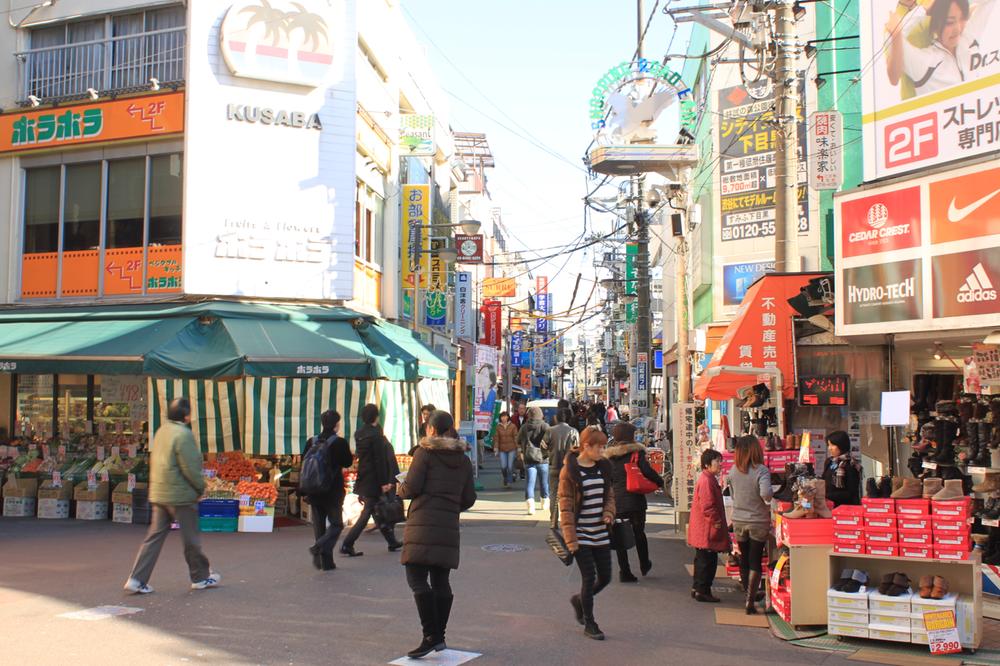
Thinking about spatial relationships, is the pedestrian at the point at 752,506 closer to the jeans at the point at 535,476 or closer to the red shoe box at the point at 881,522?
the red shoe box at the point at 881,522

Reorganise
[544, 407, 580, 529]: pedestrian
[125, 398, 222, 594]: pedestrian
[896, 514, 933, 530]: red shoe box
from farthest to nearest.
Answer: [544, 407, 580, 529]: pedestrian, [125, 398, 222, 594]: pedestrian, [896, 514, 933, 530]: red shoe box

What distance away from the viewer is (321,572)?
10672mm

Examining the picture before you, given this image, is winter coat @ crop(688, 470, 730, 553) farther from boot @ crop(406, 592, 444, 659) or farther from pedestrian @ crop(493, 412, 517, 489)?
pedestrian @ crop(493, 412, 517, 489)

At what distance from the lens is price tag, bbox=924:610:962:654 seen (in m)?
7.26

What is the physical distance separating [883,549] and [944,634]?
777 millimetres

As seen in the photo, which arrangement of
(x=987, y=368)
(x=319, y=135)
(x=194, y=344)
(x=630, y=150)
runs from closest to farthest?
1. (x=987, y=368)
2. (x=194, y=344)
3. (x=319, y=135)
4. (x=630, y=150)

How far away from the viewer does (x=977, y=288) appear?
8.63 m

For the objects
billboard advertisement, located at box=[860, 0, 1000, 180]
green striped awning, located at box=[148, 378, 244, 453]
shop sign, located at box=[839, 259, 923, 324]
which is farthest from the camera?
green striped awning, located at box=[148, 378, 244, 453]

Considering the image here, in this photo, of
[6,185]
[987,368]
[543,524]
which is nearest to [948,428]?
[987,368]

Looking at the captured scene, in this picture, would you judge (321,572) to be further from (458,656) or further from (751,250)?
(751,250)

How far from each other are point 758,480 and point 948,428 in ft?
8.96

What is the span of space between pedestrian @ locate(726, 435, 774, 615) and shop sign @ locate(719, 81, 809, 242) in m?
13.7

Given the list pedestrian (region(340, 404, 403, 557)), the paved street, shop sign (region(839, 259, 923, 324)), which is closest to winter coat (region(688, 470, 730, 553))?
the paved street

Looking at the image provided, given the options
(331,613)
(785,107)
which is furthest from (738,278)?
(331,613)
